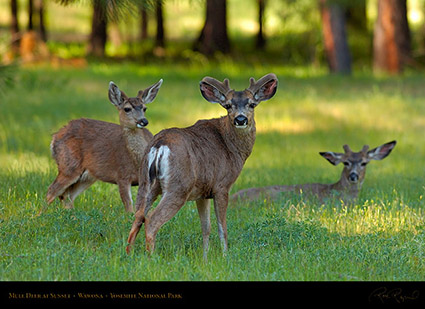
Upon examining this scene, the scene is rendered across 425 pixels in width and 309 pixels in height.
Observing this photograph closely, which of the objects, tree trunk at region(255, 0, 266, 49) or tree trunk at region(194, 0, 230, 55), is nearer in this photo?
tree trunk at region(194, 0, 230, 55)

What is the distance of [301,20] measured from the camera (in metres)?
30.7

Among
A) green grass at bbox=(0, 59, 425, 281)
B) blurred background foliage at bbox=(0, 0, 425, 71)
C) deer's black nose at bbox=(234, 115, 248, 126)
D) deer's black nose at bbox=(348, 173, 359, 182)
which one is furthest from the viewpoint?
blurred background foliage at bbox=(0, 0, 425, 71)

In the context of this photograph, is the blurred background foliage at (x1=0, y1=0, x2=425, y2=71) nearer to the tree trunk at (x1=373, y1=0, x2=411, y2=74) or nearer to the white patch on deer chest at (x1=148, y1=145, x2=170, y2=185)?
the tree trunk at (x1=373, y1=0, x2=411, y2=74)

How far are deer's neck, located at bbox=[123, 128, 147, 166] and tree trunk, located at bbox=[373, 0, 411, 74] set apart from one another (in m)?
15.4

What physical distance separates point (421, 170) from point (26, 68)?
54.9ft

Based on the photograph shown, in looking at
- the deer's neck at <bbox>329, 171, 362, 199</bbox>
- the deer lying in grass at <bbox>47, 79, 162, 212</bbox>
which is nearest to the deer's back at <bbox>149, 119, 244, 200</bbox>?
the deer lying in grass at <bbox>47, 79, 162, 212</bbox>

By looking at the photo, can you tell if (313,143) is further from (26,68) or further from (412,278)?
(26,68)

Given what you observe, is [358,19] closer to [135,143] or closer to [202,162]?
[135,143]

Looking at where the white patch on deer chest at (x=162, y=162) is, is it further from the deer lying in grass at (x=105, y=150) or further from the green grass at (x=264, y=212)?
the deer lying in grass at (x=105, y=150)

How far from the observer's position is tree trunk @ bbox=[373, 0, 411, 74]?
22708 mm

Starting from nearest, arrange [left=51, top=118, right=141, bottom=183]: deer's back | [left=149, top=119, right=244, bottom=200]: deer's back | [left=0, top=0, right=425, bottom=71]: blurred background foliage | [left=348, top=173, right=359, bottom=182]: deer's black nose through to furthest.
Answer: [left=149, top=119, right=244, bottom=200]: deer's back → [left=51, top=118, right=141, bottom=183]: deer's back → [left=348, top=173, right=359, bottom=182]: deer's black nose → [left=0, top=0, right=425, bottom=71]: blurred background foliage
